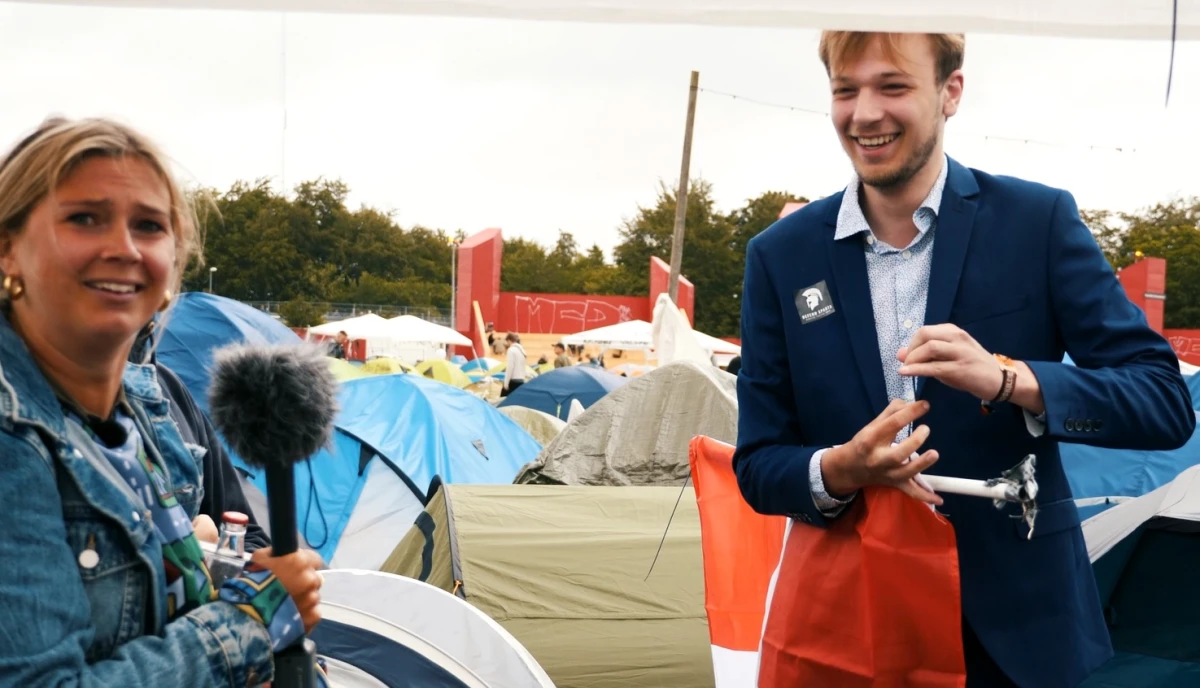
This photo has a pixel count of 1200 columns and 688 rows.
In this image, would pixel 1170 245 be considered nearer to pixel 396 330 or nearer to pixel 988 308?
pixel 396 330

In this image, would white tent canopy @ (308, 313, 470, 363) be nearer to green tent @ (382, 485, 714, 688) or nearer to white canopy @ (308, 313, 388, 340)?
white canopy @ (308, 313, 388, 340)

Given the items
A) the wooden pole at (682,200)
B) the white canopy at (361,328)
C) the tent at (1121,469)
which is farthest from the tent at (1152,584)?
the white canopy at (361,328)

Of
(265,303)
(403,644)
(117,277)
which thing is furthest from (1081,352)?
(265,303)

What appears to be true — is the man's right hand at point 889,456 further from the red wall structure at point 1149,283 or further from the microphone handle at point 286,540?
the red wall structure at point 1149,283

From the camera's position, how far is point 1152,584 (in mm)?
3914

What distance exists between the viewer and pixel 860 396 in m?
1.72

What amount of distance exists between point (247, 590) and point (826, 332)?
0.89 m

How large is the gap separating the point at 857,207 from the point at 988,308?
10.7 inches

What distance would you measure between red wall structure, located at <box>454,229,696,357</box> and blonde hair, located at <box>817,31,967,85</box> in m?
32.0

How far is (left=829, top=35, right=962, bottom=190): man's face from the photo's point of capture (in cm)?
167

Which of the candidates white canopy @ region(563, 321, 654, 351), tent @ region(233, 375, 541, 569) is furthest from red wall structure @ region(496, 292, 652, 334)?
tent @ region(233, 375, 541, 569)

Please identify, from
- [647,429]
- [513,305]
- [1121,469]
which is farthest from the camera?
[513,305]

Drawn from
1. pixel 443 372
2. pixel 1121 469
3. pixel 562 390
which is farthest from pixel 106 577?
pixel 443 372

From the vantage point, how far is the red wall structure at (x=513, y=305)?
34.1m
